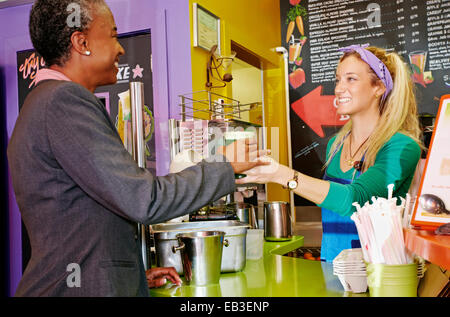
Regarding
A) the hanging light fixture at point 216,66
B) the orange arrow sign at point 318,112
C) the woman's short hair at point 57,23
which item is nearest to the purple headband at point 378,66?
the hanging light fixture at point 216,66

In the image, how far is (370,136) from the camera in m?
1.82

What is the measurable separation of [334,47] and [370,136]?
2438mm

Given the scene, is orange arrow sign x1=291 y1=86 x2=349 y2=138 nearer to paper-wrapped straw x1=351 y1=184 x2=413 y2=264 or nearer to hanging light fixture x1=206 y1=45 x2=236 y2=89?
hanging light fixture x1=206 y1=45 x2=236 y2=89

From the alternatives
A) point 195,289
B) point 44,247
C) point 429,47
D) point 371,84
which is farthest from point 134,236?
point 429,47

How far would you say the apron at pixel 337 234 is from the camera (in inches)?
73.0

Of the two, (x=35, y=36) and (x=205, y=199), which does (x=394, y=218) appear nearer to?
(x=205, y=199)

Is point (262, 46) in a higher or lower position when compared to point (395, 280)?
higher

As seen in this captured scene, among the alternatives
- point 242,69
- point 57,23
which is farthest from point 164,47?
point 57,23

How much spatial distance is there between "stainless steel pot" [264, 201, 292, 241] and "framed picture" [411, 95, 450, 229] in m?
1.44

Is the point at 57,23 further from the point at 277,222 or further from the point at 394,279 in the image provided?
the point at 277,222

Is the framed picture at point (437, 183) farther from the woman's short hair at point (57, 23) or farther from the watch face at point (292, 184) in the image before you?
the woman's short hair at point (57, 23)

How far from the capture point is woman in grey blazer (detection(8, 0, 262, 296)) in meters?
0.92
